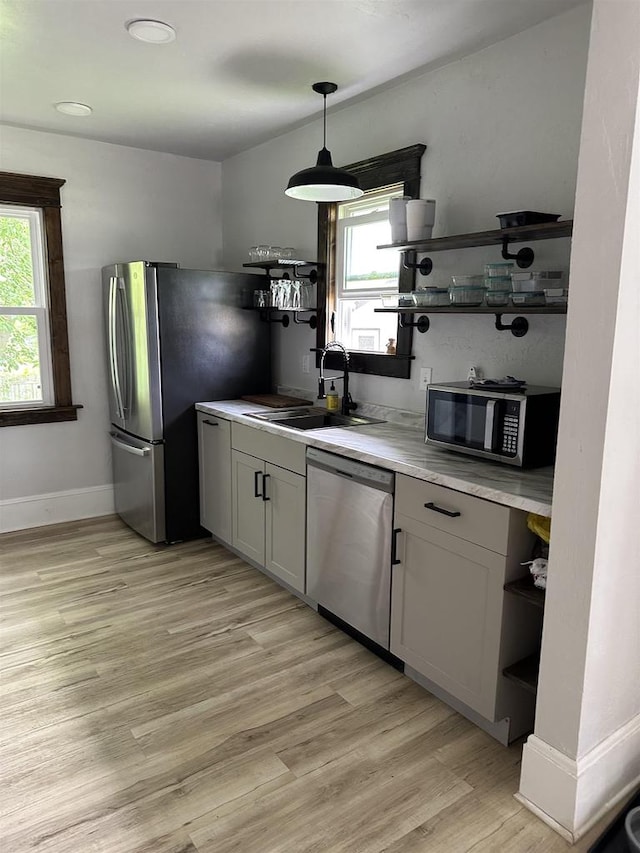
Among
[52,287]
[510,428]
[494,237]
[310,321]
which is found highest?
[494,237]

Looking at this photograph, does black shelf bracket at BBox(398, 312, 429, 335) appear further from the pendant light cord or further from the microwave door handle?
the pendant light cord

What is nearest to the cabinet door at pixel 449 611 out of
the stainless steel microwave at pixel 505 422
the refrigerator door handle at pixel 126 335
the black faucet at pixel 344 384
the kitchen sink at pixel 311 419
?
the stainless steel microwave at pixel 505 422

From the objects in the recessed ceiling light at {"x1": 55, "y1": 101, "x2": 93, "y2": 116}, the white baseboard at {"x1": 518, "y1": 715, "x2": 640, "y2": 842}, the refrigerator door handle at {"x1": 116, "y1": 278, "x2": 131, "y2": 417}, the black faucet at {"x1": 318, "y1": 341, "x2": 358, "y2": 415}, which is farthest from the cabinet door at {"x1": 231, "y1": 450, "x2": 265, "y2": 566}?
the recessed ceiling light at {"x1": 55, "y1": 101, "x2": 93, "y2": 116}

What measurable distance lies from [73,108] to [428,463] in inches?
110

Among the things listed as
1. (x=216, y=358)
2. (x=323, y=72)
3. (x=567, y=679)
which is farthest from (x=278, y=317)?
(x=567, y=679)

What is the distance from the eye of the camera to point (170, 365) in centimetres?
362

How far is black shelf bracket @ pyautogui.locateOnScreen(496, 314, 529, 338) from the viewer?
2482 millimetres

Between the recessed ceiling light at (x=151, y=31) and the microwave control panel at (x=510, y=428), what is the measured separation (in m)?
1.95

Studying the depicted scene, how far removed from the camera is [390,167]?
3.06m

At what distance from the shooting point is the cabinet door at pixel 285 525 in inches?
115

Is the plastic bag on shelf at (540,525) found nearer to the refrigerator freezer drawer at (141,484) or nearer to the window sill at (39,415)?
the refrigerator freezer drawer at (141,484)

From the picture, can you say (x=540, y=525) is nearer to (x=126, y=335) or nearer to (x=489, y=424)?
(x=489, y=424)

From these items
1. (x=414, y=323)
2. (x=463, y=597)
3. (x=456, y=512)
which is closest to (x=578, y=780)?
(x=463, y=597)

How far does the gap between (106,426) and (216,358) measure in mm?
1107
